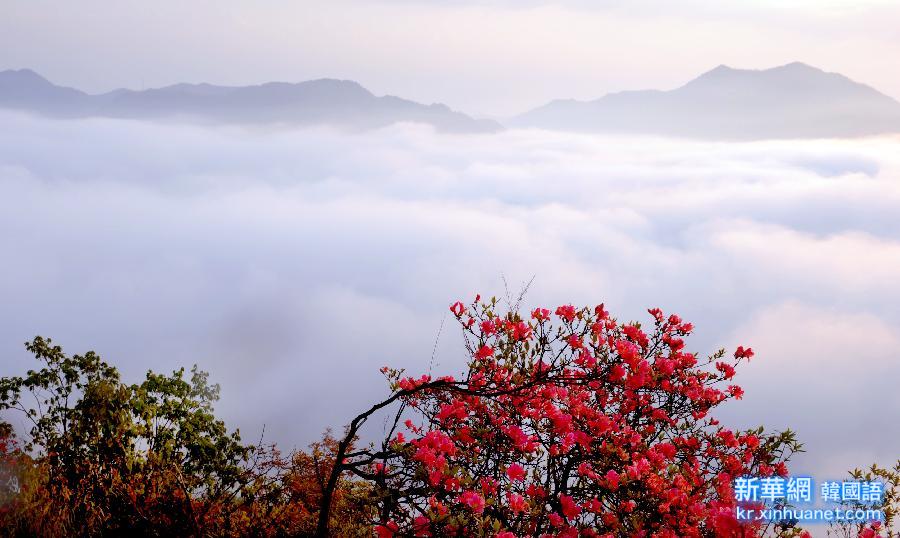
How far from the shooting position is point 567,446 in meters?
7.83

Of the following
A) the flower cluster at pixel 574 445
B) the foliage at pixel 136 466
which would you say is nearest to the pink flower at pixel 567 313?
the flower cluster at pixel 574 445

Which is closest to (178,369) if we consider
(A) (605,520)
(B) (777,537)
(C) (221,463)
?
(C) (221,463)

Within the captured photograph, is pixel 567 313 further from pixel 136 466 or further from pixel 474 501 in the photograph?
pixel 136 466

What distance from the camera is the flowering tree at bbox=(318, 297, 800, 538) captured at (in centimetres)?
680

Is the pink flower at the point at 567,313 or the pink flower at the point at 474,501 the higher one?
the pink flower at the point at 567,313

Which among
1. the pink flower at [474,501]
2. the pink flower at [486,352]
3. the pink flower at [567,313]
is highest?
the pink flower at [567,313]

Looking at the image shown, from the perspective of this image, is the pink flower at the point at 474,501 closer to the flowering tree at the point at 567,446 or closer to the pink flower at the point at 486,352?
the flowering tree at the point at 567,446

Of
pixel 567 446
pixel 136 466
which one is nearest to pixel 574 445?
pixel 567 446

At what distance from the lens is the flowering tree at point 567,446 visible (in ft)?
22.3

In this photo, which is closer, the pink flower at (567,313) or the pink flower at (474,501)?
the pink flower at (474,501)

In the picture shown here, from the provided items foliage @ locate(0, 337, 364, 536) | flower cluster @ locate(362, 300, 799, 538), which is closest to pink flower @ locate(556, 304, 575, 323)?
flower cluster @ locate(362, 300, 799, 538)

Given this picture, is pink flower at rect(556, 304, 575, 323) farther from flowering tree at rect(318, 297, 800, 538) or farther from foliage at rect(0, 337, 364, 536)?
foliage at rect(0, 337, 364, 536)

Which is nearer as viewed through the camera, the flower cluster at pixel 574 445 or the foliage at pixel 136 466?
the flower cluster at pixel 574 445

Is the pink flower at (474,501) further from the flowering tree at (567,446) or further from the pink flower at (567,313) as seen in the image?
the pink flower at (567,313)
